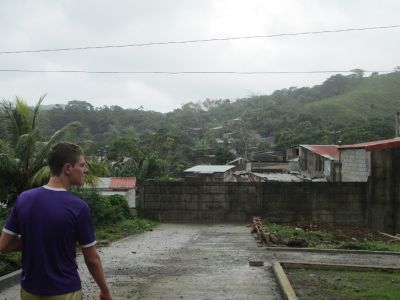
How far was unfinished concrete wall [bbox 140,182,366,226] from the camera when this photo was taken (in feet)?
68.4

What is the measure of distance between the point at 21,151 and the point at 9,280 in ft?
19.9

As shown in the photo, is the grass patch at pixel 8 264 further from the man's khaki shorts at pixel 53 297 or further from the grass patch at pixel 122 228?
the grass patch at pixel 122 228

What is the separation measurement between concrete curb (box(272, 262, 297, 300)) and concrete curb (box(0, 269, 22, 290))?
435 centimetres

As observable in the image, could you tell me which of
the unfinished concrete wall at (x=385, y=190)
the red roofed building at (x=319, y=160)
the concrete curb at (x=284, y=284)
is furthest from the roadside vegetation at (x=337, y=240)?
the red roofed building at (x=319, y=160)

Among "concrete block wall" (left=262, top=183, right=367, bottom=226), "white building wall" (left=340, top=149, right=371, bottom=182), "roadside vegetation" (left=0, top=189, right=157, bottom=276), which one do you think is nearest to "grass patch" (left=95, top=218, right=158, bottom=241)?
"roadside vegetation" (left=0, top=189, right=157, bottom=276)

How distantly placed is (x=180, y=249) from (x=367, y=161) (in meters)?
10.6

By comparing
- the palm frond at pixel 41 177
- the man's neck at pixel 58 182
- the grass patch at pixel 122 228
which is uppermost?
the man's neck at pixel 58 182

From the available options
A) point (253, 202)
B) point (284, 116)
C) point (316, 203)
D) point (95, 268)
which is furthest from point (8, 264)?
point (284, 116)

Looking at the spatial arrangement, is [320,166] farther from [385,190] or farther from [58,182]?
[58,182]

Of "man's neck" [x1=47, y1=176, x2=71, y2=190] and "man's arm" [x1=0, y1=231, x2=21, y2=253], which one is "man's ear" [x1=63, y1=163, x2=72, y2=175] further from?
"man's arm" [x1=0, y1=231, x2=21, y2=253]

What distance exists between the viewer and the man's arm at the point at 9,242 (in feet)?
10.8

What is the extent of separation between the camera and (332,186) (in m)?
20.9

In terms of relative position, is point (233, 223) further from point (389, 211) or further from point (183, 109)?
point (183, 109)

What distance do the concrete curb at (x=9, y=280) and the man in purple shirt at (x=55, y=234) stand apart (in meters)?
5.12
